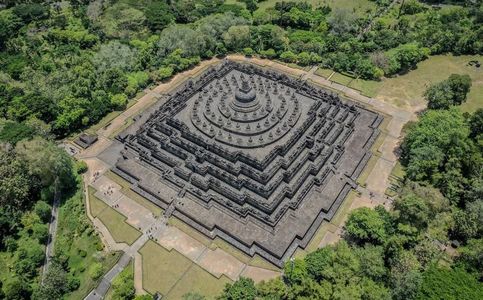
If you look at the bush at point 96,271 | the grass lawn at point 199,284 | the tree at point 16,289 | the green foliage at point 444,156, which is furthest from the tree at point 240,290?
the green foliage at point 444,156

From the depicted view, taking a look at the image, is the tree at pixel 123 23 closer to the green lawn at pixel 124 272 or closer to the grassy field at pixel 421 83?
the grassy field at pixel 421 83

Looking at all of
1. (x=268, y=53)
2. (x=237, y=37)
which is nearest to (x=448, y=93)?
(x=268, y=53)

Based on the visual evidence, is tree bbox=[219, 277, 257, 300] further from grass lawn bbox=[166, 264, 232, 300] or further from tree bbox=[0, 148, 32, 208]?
tree bbox=[0, 148, 32, 208]

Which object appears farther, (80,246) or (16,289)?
(80,246)

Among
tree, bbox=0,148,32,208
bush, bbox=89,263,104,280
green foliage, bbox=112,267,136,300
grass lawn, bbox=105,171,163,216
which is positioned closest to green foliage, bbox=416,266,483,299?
green foliage, bbox=112,267,136,300

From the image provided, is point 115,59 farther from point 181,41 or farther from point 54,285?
point 54,285
